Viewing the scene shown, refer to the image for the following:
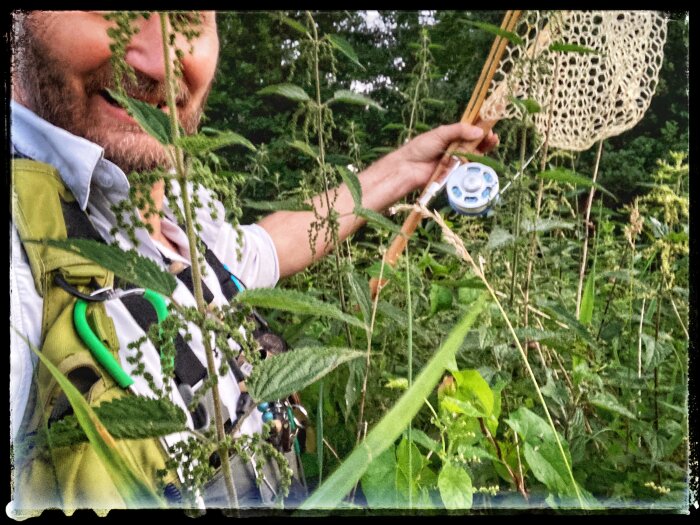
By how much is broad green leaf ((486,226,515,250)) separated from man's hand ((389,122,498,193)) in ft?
0.50

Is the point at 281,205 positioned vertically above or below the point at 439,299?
above

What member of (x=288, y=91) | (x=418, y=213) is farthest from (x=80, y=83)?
(x=418, y=213)

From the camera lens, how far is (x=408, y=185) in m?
1.19

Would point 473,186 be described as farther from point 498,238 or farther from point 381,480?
point 381,480

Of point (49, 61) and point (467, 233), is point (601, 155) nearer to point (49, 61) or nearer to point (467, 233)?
point (467, 233)

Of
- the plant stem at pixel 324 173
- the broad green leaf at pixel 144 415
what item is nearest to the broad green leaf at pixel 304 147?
the plant stem at pixel 324 173

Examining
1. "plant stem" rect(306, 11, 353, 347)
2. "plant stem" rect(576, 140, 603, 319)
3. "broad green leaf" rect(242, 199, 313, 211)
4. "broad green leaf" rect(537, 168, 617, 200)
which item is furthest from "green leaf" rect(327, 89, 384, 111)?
"plant stem" rect(576, 140, 603, 319)

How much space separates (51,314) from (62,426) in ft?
0.44

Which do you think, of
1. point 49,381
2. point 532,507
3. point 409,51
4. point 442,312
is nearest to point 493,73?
point 409,51

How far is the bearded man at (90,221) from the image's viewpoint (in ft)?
3.19

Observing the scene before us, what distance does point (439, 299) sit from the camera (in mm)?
1089

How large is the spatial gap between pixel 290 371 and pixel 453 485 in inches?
13.8

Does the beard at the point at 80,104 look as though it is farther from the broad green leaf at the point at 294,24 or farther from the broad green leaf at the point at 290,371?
the broad green leaf at the point at 290,371

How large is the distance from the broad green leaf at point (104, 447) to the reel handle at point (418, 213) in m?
0.43
